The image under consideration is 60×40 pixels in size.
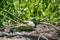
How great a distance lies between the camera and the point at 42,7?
8.04ft

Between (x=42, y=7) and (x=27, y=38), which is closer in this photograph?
(x=27, y=38)

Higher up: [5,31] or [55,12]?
[55,12]

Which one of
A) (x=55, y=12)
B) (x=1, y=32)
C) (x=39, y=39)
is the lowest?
(x=39, y=39)

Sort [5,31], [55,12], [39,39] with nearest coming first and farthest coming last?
1. [39,39]
2. [5,31]
3. [55,12]

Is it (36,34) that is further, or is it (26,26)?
(26,26)

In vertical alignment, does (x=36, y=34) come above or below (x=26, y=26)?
below

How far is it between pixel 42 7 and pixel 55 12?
0.20 m

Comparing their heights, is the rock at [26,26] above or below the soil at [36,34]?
above

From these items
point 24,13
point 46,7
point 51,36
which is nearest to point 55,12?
point 46,7

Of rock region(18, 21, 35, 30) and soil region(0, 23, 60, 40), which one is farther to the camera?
rock region(18, 21, 35, 30)

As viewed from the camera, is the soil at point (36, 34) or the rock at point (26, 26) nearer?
the soil at point (36, 34)

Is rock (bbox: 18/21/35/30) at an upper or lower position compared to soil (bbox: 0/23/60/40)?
upper

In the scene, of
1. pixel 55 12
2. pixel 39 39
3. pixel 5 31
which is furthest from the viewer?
pixel 55 12

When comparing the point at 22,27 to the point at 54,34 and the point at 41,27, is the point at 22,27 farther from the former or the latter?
the point at 54,34
